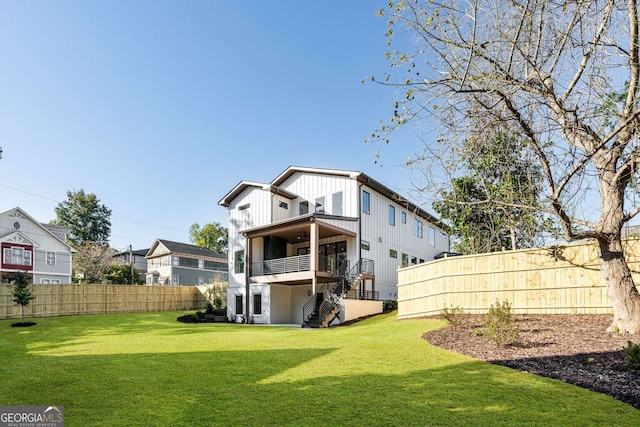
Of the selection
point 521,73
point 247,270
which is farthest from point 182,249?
point 521,73

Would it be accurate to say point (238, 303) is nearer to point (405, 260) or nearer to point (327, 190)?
point (327, 190)

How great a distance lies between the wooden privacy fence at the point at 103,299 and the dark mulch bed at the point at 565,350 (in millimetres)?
22792

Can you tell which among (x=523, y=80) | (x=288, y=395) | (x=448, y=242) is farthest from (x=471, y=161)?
(x=448, y=242)

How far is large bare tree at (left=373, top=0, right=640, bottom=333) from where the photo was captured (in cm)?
578

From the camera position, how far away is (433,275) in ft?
52.4

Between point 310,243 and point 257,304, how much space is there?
15.7 ft

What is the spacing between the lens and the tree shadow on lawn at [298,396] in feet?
15.5

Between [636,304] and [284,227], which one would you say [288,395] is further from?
[284,227]

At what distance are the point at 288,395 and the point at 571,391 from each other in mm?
4057

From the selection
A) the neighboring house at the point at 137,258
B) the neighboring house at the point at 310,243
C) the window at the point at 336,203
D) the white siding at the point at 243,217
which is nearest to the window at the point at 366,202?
Answer: the neighboring house at the point at 310,243

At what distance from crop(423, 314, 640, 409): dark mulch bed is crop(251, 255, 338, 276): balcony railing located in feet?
35.9

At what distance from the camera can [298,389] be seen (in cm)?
596

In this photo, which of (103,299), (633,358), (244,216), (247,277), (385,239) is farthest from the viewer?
(103,299)

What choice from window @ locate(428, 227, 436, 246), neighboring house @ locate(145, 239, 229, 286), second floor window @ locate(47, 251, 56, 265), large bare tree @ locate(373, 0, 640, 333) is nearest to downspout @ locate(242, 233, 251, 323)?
window @ locate(428, 227, 436, 246)
